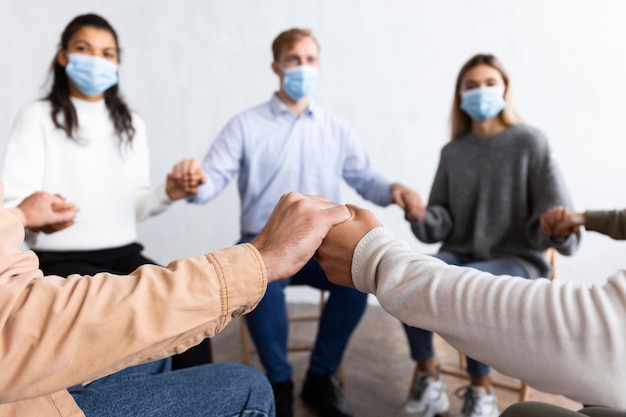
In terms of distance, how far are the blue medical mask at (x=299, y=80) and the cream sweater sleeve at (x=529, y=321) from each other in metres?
1.34

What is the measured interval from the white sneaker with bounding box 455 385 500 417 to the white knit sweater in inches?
46.4

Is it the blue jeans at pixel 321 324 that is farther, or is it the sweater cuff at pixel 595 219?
the blue jeans at pixel 321 324

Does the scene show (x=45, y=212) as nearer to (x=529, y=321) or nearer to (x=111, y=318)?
(x=111, y=318)

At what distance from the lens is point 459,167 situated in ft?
6.33

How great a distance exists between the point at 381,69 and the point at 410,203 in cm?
122

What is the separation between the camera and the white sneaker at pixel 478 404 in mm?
1683

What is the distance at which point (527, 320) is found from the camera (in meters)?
0.64

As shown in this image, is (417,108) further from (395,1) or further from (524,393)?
(524,393)

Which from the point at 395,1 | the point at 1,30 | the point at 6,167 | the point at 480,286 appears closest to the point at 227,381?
the point at 480,286

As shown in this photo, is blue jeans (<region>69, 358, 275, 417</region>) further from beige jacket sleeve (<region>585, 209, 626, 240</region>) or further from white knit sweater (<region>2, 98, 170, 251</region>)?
beige jacket sleeve (<region>585, 209, 626, 240</region>)

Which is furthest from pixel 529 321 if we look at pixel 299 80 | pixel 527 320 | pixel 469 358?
pixel 299 80

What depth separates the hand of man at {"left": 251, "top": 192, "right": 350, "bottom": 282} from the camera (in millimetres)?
795

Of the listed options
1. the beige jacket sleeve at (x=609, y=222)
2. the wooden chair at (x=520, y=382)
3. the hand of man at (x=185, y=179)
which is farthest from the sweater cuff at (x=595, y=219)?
the hand of man at (x=185, y=179)

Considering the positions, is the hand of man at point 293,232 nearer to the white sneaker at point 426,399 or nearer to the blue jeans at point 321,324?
the blue jeans at point 321,324
